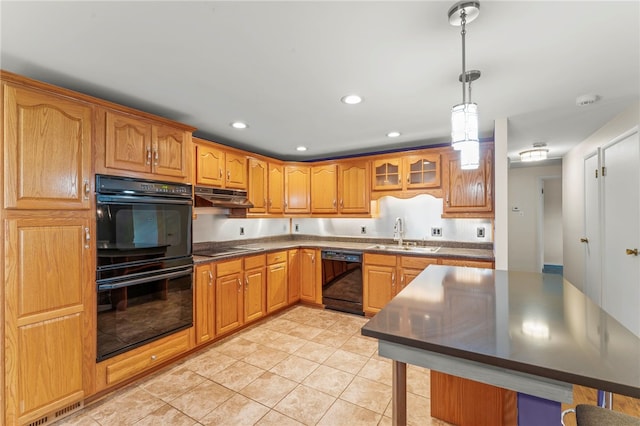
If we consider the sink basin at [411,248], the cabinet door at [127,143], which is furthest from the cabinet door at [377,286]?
the cabinet door at [127,143]

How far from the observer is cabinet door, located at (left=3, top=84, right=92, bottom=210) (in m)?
1.64

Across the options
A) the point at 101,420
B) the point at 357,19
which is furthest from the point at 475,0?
the point at 101,420

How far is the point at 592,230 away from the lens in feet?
11.4

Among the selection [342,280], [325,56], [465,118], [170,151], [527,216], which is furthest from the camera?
[527,216]

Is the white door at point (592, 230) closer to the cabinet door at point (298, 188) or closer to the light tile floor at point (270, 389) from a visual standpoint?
the light tile floor at point (270, 389)

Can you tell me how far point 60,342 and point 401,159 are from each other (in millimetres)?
3619

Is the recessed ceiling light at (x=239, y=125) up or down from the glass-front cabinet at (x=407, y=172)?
up

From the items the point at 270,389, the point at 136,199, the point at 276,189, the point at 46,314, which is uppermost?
the point at 276,189

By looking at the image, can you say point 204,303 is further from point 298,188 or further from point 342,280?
point 298,188

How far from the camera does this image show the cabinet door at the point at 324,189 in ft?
13.5

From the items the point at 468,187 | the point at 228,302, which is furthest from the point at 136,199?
the point at 468,187

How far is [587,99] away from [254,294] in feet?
11.9

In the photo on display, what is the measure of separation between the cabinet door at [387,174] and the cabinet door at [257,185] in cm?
151

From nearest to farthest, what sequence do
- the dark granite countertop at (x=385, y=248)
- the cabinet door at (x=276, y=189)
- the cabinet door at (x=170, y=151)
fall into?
the cabinet door at (x=170, y=151) < the dark granite countertop at (x=385, y=248) < the cabinet door at (x=276, y=189)
